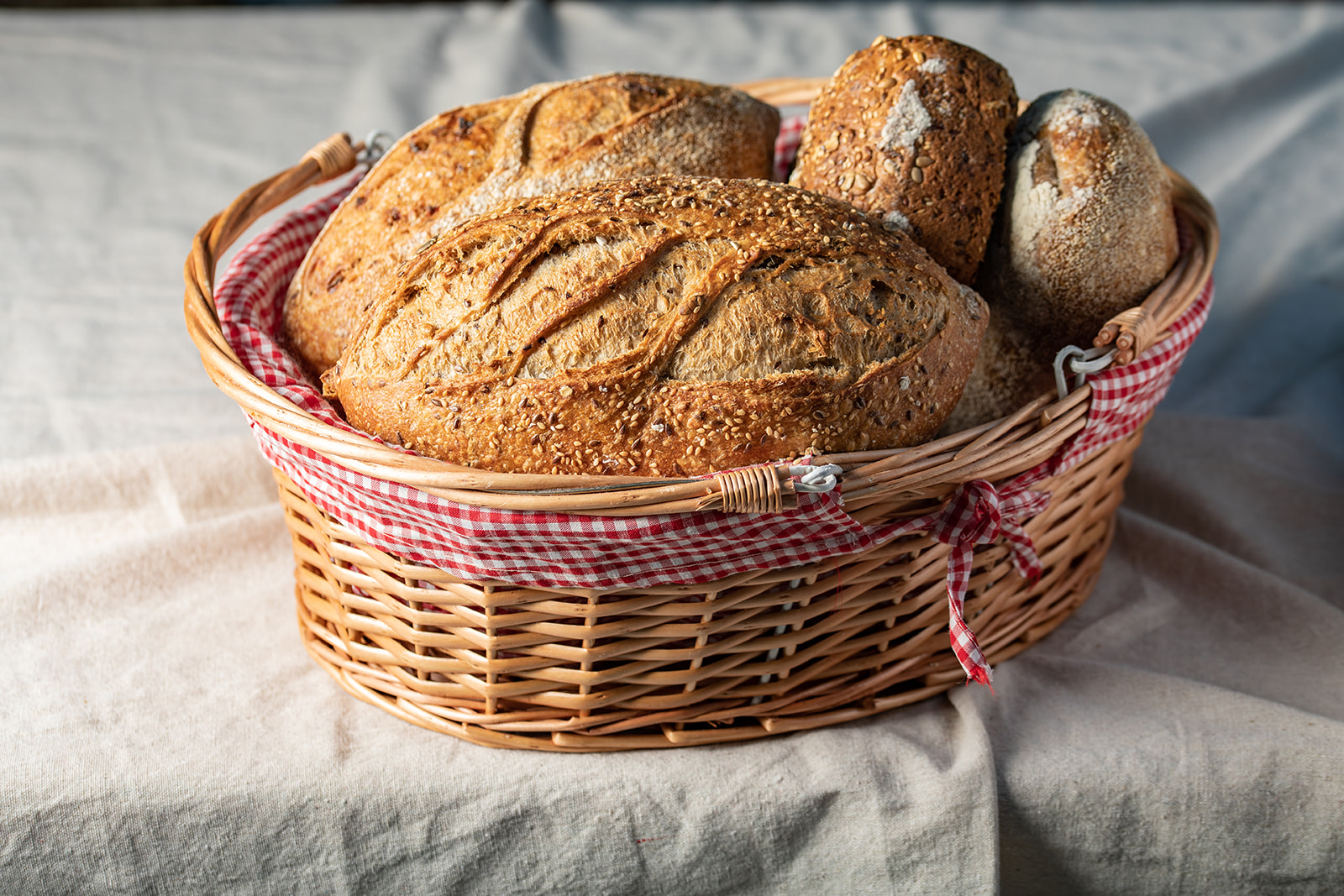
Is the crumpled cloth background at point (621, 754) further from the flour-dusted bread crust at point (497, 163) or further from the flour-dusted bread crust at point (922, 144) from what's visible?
the flour-dusted bread crust at point (922, 144)

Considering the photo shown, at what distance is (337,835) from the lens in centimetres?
101

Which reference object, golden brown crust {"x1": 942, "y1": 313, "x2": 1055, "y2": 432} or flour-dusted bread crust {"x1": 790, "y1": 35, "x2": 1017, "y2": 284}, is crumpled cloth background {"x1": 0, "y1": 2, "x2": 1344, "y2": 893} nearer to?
golden brown crust {"x1": 942, "y1": 313, "x2": 1055, "y2": 432}

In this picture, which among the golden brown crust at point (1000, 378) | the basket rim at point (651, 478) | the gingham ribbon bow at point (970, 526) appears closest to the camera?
the basket rim at point (651, 478)

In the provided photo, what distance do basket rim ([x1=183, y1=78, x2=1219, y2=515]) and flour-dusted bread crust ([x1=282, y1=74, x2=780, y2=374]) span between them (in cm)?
12

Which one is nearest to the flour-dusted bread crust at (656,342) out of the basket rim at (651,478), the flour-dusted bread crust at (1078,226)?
the basket rim at (651,478)

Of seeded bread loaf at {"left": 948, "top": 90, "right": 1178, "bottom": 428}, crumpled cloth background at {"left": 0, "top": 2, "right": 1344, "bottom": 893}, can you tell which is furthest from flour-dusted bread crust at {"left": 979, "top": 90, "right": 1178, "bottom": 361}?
crumpled cloth background at {"left": 0, "top": 2, "right": 1344, "bottom": 893}

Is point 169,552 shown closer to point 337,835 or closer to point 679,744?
point 337,835

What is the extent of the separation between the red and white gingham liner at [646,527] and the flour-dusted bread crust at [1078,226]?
0.09 meters

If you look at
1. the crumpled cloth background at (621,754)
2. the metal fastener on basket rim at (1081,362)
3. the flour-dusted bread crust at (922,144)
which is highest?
the flour-dusted bread crust at (922,144)

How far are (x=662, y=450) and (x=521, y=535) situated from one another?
0.14 meters

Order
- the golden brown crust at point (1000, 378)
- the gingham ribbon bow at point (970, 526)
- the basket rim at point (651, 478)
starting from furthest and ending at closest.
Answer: the golden brown crust at point (1000, 378) < the gingham ribbon bow at point (970, 526) < the basket rim at point (651, 478)

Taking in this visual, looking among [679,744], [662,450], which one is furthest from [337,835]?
[662,450]

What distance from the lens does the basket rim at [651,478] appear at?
2.80 feet

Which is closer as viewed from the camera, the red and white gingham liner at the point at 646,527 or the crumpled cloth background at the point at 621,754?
the red and white gingham liner at the point at 646,527
